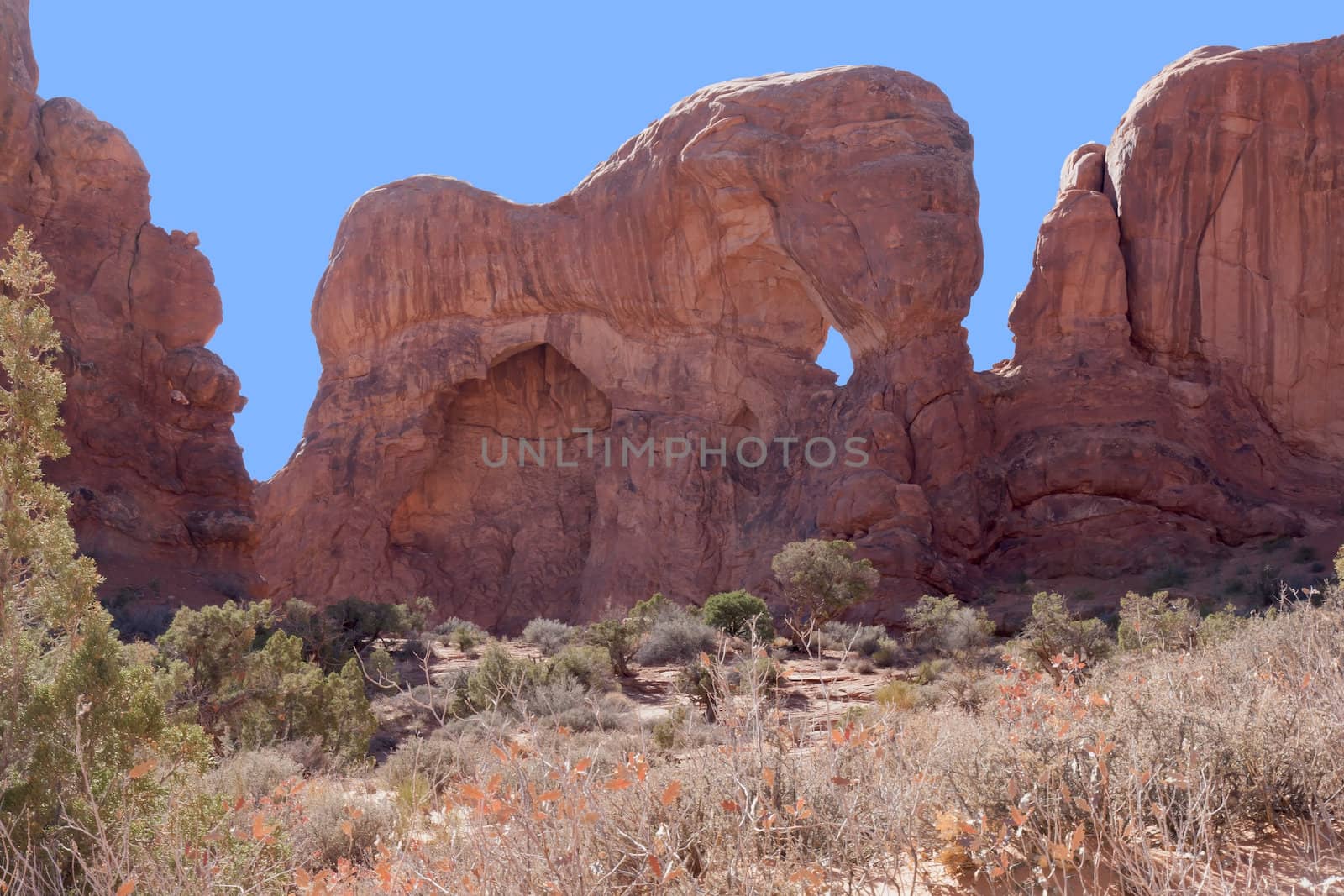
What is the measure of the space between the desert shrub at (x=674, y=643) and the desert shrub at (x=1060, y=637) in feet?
15.3

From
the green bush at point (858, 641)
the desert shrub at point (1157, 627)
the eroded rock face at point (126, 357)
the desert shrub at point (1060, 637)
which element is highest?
the eroded rock face at point (126, 357)

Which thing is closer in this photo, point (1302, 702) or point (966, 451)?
point (1302, 702)

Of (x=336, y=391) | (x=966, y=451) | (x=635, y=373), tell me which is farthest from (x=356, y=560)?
(x=966, y=451)

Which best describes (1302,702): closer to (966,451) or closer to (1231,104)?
(966,451)

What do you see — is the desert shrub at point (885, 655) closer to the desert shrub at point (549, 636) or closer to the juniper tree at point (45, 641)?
the desert shrub at point (549, 636)

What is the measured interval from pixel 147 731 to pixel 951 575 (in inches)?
751

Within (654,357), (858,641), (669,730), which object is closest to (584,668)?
(858,641)

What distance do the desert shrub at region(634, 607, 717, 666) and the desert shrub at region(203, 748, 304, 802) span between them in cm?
878

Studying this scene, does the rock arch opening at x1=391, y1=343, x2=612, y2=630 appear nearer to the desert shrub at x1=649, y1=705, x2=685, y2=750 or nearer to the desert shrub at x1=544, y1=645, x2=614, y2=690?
the desert shrub at x1=544, y1=645, x2=614, y2=690

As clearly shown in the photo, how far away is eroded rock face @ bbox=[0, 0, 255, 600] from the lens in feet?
74.5

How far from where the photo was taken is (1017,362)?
26.2 metres

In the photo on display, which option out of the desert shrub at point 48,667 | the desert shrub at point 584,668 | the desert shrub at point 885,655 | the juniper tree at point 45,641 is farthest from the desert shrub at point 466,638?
the juniper tree at point 45,641

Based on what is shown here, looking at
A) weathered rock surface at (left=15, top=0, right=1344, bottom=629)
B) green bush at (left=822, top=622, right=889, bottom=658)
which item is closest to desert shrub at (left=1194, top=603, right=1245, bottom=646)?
green bush at (left=822, top=622, right=889, bottom=658)

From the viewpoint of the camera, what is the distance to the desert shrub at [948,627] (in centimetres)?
1641
